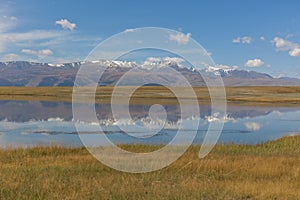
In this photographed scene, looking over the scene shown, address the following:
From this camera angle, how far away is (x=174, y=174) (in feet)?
40.2

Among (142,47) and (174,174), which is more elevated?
(142,47)

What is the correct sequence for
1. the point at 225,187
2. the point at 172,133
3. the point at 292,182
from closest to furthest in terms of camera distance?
the point at 225,187 → the point at 292,182 → the point at 172,133

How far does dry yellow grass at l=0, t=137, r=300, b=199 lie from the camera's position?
9.37 m

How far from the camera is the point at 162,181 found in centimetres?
1104

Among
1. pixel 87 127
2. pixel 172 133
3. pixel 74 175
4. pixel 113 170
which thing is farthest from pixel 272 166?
pixel 87 127

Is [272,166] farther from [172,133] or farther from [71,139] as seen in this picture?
[172,133]

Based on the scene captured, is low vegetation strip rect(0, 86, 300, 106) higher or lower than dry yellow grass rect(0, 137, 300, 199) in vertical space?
higher

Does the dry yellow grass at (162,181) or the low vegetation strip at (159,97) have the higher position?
the low vegetation strip at (159,97)

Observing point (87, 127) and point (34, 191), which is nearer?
point (34, 191)

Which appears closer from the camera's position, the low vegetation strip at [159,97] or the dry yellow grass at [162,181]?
the dry yellow grass at [162,181]

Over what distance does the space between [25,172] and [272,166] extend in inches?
352

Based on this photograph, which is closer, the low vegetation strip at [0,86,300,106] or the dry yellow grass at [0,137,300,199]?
the dry yellow grass at [0,137,300,199]

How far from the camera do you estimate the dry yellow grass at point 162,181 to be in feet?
30.7

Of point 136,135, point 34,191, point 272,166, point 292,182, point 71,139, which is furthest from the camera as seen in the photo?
point 136,135
